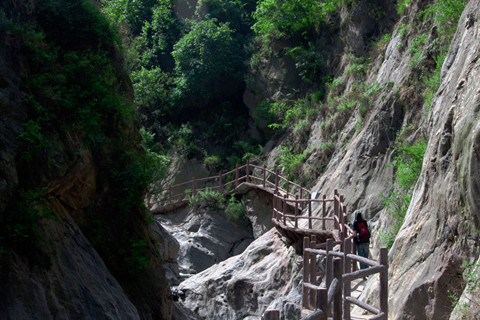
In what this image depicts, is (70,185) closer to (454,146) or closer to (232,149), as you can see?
(454,146)

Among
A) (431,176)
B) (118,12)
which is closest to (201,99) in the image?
(118,12)

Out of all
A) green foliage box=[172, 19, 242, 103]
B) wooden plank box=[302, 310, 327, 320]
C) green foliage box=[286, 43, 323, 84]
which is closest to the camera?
wooden plank box=[302, 310, 327, 320]

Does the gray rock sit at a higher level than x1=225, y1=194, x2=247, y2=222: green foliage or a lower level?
lower

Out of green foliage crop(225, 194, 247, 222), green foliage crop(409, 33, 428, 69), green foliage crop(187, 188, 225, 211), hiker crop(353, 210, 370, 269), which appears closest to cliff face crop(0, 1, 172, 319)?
hiker crop(353, 210, 370, 269)

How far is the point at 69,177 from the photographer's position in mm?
8195

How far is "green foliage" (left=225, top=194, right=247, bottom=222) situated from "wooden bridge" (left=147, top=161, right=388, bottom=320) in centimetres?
77

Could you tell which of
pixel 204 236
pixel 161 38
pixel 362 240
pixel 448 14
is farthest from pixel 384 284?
pixel 161 38

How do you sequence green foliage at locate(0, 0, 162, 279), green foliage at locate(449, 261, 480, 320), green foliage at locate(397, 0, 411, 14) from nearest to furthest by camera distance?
green foliage at locate(449, 261, 480, 320) → green foliage at locate(0, 0, 162, 279) → green foliage at locate(397, 0, 411, 14)

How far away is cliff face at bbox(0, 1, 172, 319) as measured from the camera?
6.86m

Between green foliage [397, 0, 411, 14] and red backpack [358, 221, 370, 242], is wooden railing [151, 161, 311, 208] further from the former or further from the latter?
red backpack [358, 221, 370, 242]

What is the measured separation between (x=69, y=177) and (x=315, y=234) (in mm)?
7893

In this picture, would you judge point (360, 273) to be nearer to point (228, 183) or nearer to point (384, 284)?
point (384, 284)

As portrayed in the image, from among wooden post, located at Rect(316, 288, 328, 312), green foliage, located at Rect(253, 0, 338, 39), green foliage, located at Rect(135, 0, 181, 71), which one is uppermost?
green foliage, located at Rect(135, 0, 181, 71)

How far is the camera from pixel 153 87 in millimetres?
29250
